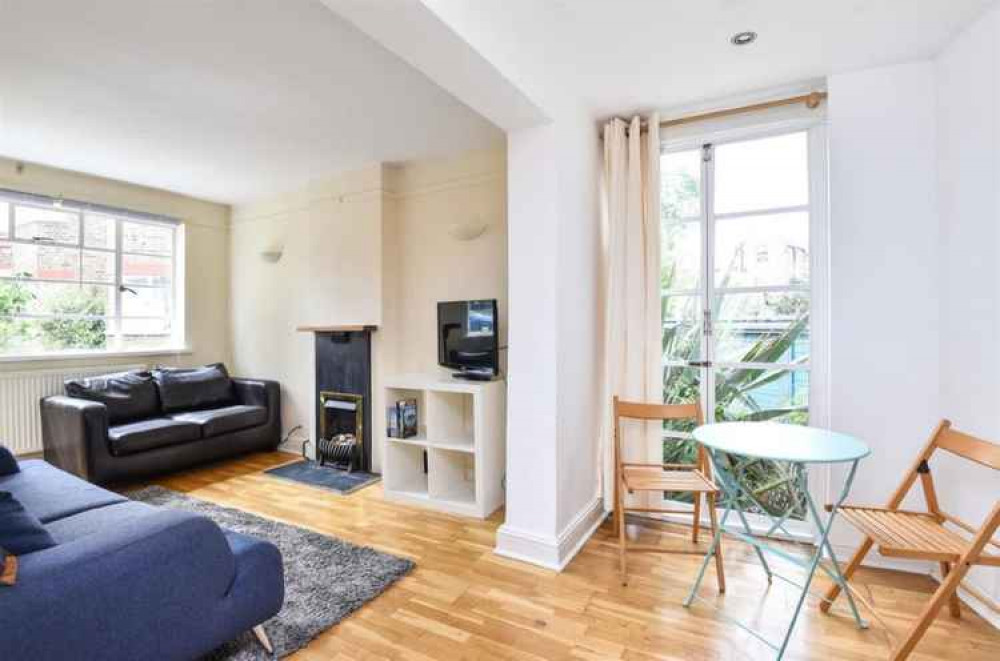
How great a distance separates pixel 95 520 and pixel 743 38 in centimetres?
325

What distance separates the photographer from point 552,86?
2285 mm

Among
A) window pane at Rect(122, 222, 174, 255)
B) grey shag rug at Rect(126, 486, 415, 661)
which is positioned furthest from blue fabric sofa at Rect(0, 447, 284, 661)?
window pane at Rect(122, 222, 174, 255)

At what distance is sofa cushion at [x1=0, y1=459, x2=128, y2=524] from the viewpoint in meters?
1.85

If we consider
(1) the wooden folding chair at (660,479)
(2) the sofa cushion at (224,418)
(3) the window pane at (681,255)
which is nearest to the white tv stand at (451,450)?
(1) the wooden folding chair at (660,479)

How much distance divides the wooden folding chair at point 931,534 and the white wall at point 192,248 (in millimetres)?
5407

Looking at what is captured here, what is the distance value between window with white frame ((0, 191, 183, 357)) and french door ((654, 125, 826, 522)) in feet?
15.5

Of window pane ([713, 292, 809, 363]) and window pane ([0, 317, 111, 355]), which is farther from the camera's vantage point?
window pane ([0, 317, 111, 355])

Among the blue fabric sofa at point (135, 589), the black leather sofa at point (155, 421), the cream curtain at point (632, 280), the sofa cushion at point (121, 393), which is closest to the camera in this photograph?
the blue fabric sofa at point (135, 589)

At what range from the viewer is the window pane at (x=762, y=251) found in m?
2.58

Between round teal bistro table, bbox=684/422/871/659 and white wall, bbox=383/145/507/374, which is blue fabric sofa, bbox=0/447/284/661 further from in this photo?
white wall, bbox=383/145/507/374

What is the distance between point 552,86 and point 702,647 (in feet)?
8.13

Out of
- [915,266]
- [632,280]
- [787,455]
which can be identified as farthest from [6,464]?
[915,266]

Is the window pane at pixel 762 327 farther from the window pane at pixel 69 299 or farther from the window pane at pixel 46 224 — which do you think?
the window pane at pixel 46 224

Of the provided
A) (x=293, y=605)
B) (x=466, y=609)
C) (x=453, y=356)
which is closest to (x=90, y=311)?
(x=453, y=356)
